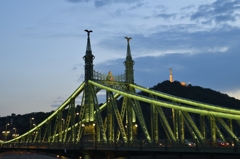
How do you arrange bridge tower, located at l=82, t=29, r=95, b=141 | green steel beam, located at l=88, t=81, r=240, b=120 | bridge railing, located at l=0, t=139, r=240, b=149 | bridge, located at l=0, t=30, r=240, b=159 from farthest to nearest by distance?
bridge tower, located at l=82, t=29, r=95, b=141
bridge, located at l=0, t=30, r=240, b=159
bridge railing, located at l=0, t=139, r=240, b=149
green steel beam, located at l=88, t=81, r=240, b=120

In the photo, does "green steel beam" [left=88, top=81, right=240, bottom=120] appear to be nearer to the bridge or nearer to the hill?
the bridge

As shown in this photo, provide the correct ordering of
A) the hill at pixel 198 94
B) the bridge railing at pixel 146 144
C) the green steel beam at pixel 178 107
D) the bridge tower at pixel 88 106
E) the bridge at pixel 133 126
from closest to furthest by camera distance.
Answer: the green steel beam at pixel 178 107 < the bridge railing at pixel 146 144 < the bridge at pixel 133 126 < the bridge tower at pixel 88 106 < the hill at pixel 198 94

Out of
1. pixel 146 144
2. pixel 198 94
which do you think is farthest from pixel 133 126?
pixel 198 94

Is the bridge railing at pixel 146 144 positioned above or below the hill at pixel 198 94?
below

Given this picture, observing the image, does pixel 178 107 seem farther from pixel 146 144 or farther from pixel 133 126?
pixel 133 126

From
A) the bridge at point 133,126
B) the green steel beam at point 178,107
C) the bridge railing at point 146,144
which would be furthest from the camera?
the bridge at point 133,126

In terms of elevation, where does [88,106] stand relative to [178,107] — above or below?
above

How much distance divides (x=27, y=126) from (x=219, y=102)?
84011 millimetres

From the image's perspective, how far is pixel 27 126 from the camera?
186 meters

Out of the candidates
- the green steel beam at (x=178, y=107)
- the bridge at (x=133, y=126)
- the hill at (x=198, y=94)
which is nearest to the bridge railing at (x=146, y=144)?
the bridge at (x=133, y=126)

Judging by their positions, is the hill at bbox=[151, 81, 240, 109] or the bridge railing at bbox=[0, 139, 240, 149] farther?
the hill at bbox=[151, 81, 240, 109]

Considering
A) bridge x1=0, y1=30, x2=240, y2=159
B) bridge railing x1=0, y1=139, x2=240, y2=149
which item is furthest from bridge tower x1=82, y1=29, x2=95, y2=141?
bridge railing x1=0, y1=139, x2=240, y2=149

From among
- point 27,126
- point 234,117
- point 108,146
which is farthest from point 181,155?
point 27,126

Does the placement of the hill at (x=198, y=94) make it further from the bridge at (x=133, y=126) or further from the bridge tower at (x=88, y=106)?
the bridge tower at (x=88, y=106)
